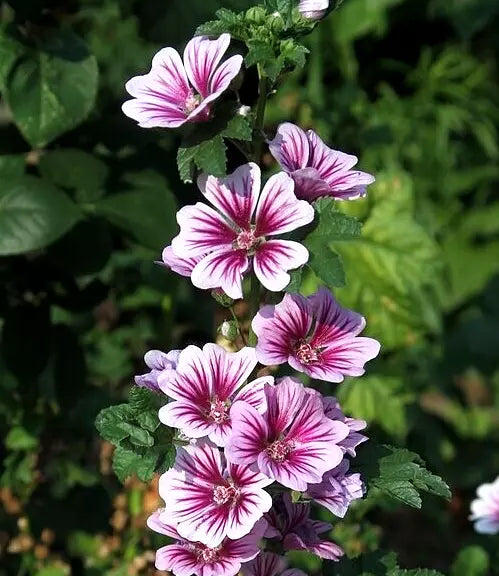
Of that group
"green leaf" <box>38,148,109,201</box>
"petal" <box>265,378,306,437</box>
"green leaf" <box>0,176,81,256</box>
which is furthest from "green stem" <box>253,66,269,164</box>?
"green leaf" <box>38,148,109,201</box>

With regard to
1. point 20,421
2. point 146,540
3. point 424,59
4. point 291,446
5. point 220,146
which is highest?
point 220,146

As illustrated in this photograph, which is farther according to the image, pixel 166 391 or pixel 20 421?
pixel 20 421

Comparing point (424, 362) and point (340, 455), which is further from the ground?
point (340, 455)

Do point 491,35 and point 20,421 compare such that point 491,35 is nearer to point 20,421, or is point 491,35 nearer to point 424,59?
point 424,59

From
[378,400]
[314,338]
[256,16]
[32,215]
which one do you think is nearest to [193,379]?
[314,338]

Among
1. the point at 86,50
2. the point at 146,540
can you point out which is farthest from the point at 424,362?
the point at 86,50

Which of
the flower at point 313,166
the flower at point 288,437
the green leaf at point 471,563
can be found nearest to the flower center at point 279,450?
the flower at point 288,437
